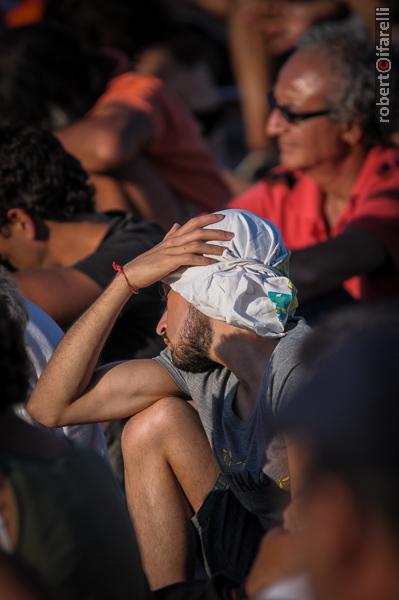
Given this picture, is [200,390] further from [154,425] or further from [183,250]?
[183,250]

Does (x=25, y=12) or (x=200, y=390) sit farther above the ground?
(x=200, y=390)

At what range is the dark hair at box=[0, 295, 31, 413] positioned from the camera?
6.81 feet

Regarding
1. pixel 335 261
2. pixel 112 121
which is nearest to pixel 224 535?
pixel 335 261

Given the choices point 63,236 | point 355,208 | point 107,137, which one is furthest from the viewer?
point 107,137

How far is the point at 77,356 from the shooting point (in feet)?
10.1

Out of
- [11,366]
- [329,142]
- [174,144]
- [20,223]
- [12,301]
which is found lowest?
[174,144]

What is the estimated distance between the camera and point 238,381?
3002mm

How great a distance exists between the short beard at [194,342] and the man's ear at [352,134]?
7.33ft

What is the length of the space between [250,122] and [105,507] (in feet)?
23.7

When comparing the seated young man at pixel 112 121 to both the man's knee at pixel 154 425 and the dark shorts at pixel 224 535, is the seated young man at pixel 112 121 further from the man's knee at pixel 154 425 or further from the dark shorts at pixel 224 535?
the dark shorts at pixel 224 535

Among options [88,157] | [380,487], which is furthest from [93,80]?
[380,487]

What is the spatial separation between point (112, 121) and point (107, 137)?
6.1 inches

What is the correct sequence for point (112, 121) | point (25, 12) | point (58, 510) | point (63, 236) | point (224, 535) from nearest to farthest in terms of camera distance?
point (58, 510), point (224, 535), point (63, 236), point (112, 121), point (25, 12)

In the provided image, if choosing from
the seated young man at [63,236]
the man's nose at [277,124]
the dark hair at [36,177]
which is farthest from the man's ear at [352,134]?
the dark hair at [36,177]
